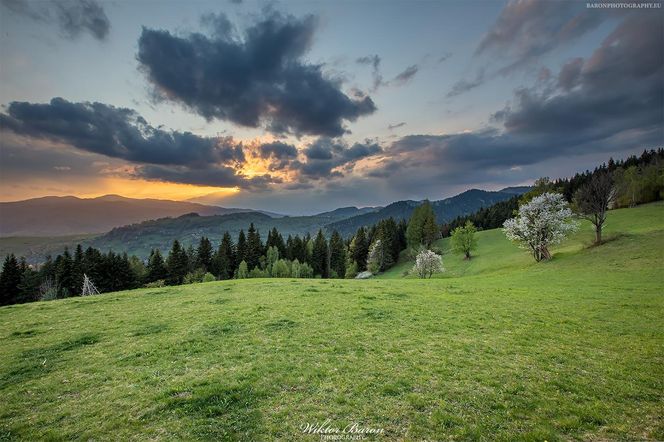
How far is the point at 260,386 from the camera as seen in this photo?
11.7m

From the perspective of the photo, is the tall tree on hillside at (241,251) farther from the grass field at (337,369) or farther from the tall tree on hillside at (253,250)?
the grass field at (337,369)

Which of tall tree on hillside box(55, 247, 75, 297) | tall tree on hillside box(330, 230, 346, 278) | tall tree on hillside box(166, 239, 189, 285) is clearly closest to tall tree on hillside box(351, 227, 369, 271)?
tall tree on hillside box(330, 230, 346, 278)

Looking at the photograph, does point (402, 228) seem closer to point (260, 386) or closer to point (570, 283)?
point (570, 283)

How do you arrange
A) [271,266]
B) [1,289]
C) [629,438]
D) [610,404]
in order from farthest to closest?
[271,266]
[1,289]
[610,404]
[629,438]

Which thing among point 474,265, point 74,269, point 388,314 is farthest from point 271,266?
point 388,314

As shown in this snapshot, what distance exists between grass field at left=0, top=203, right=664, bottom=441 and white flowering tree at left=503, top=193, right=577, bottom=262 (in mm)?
31673

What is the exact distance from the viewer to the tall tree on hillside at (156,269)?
8494 centimetres

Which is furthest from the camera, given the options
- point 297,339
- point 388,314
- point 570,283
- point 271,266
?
point 271,266

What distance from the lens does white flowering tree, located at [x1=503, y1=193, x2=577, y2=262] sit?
56375 millimetres

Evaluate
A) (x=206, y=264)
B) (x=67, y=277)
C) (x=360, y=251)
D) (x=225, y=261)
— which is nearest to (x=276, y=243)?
(x=225, y=261)

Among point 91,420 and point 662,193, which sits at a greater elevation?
point 662,193

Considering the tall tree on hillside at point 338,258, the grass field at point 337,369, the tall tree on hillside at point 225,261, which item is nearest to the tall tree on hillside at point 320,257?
the tall tree on hillside at point 338,258

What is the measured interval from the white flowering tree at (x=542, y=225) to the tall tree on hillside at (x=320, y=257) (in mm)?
63949

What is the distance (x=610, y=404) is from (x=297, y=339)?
1363cm
